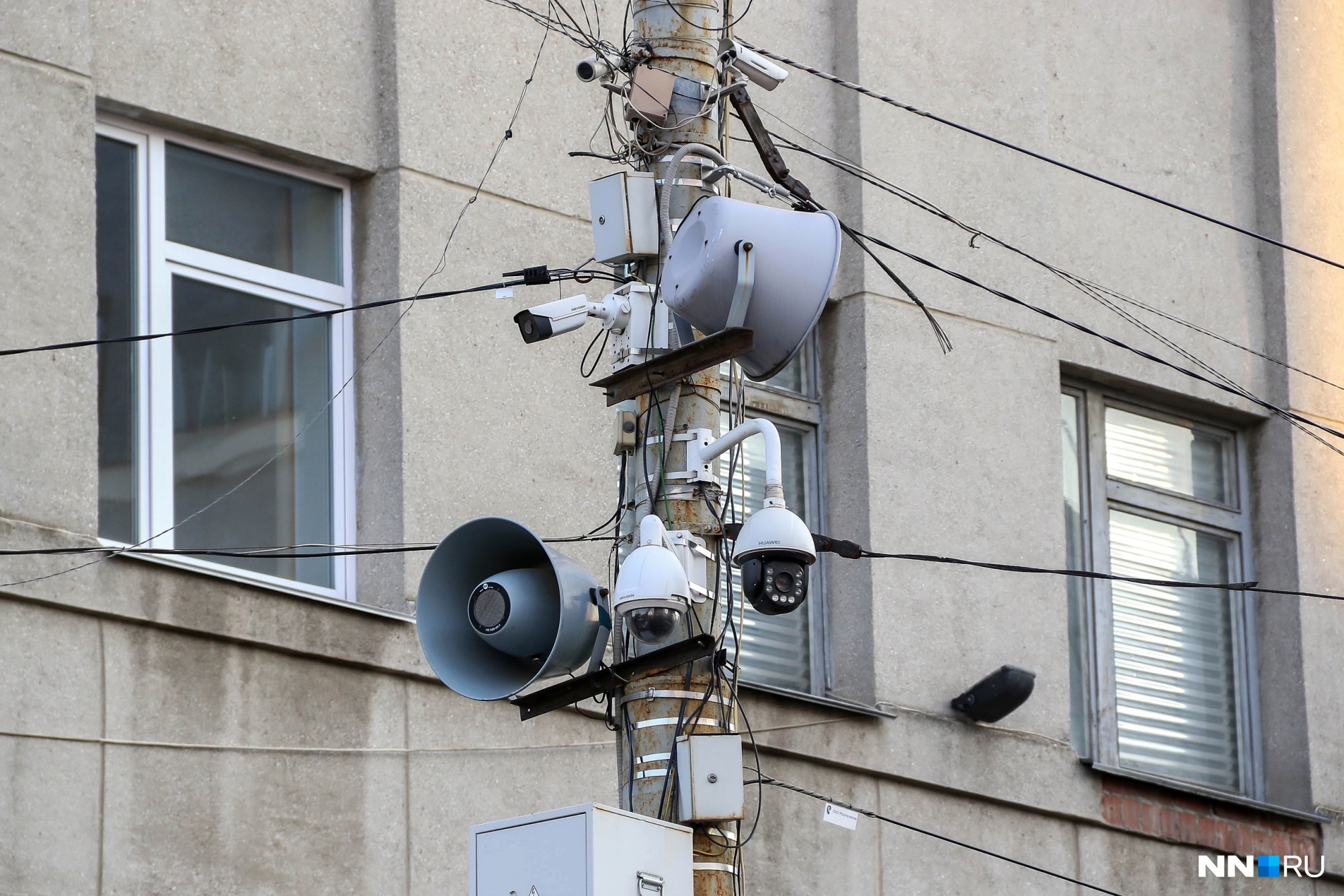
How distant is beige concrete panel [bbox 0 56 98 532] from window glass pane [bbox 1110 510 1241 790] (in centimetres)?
703

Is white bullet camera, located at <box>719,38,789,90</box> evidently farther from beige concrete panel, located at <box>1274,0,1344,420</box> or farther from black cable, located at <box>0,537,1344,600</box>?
beige concrete panel, located at <box>1274,0,1344,420</box>

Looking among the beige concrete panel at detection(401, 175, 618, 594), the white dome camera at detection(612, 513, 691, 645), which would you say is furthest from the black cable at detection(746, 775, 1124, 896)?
the white dome camera at detection(612, 513, 691, 645)

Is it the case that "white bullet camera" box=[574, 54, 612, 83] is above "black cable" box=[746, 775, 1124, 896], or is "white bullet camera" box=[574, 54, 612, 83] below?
above

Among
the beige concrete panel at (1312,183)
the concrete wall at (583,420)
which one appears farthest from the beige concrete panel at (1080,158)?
the beige concrete panel at (1312,183)

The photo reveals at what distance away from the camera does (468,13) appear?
39.4ft

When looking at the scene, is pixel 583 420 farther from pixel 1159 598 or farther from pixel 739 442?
pixel 1159 598

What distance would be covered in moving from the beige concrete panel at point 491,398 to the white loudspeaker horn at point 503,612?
Answer: 8.80 ft

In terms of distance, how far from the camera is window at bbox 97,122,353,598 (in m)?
10.7

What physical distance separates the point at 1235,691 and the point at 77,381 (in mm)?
8274

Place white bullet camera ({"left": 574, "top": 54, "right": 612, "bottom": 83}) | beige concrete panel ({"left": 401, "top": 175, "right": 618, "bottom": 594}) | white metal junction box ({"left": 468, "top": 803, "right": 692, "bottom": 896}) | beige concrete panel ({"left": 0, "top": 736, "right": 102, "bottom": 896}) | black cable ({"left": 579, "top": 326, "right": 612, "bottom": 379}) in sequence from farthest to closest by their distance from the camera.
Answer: beige concrete panel ({"left": 401, "top": 175, "right": 618, "bottom": 594}) → black cable ({"left": 579, "top": 326, "right": 612, "bottom": 379}) → beige concrete panel ({"left": 0, "top": 736, "right": 102, "bottom": 896}) → white bullet camera ({"left": 574, "top": 54, "right": 612, "bottom": 83}) → white metal junction box ({"left": 468, "top": 803, "right": 692, "bottom": 896})

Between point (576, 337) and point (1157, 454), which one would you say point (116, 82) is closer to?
point (576, 337)

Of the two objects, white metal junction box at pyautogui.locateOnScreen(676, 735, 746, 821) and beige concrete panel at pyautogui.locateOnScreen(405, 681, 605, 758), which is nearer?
white metal junction box at pyautogui.locateOnScreen(676, 735, 746, 821)

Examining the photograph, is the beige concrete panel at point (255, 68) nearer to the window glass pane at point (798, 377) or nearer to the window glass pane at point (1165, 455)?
the window glass pane at point (798, 377)

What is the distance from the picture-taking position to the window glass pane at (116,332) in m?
10.5
